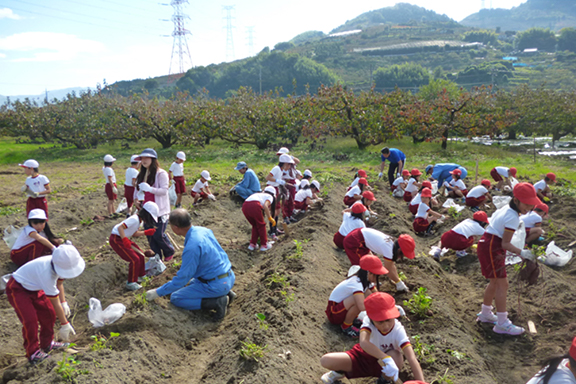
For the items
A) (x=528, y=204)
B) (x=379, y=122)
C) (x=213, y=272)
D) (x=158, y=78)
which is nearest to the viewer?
(x=528, y=204)

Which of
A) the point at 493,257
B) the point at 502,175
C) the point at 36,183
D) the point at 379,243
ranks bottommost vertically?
the point at 502,175

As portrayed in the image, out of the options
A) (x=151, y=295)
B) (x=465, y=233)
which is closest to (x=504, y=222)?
(x=465, y=233)

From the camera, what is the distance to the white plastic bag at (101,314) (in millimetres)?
4516

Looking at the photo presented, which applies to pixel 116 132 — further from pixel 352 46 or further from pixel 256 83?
pixel 352 46

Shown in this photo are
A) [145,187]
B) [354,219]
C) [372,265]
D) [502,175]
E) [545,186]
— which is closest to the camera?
[372,265]

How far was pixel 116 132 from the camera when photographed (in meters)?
24.8

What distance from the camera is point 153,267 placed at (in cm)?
660

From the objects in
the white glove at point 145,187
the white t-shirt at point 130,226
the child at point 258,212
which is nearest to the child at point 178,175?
the child at point 258,212

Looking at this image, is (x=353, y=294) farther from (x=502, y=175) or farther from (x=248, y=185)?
(x=502, y=175)

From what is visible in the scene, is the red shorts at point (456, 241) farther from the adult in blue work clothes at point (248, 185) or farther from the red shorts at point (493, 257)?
the adult in blue work clothes at point (248, 185)

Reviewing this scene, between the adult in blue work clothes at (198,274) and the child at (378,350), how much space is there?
1971 millimetres

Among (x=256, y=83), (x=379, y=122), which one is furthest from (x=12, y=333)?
(x=256, y=83)

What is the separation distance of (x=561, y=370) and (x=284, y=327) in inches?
107

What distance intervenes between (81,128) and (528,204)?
85.7 feet
